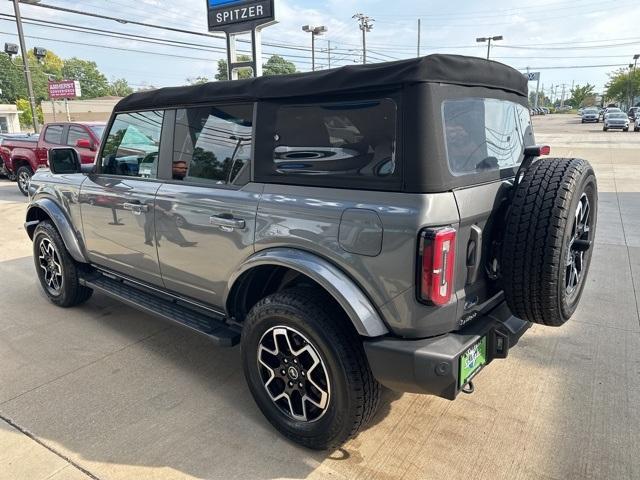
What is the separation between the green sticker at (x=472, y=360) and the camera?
2.16 metres

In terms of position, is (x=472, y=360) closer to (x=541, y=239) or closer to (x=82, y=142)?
(x=541, y=239)

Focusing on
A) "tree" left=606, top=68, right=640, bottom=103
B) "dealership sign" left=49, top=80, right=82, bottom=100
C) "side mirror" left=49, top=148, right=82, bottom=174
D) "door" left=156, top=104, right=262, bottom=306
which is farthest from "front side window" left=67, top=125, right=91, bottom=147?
"tree" left=606, top=68, right=640, bottom=103

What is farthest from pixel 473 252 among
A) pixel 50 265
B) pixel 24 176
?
pixel 24 176

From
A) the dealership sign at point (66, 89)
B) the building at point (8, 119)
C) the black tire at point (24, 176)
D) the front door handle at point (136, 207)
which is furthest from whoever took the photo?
the building at point (8, 119)

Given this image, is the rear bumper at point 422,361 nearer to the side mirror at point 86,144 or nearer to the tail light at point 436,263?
the tail light at point 436,263

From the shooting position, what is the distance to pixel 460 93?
230 centimetres

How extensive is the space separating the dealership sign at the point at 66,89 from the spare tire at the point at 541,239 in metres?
36.3

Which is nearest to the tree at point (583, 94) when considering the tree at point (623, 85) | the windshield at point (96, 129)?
the tree at point (623, 85)

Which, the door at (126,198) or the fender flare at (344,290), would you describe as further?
the door at (126,198)

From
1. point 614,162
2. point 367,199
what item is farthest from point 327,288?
point 614,162

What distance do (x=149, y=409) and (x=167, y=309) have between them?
0.68 m

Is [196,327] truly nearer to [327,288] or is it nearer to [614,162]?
[327,288]

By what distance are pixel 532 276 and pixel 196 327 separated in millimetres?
1948

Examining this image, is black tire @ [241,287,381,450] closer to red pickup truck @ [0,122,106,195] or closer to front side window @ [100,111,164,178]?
front side window @ [100,111,164,178]
